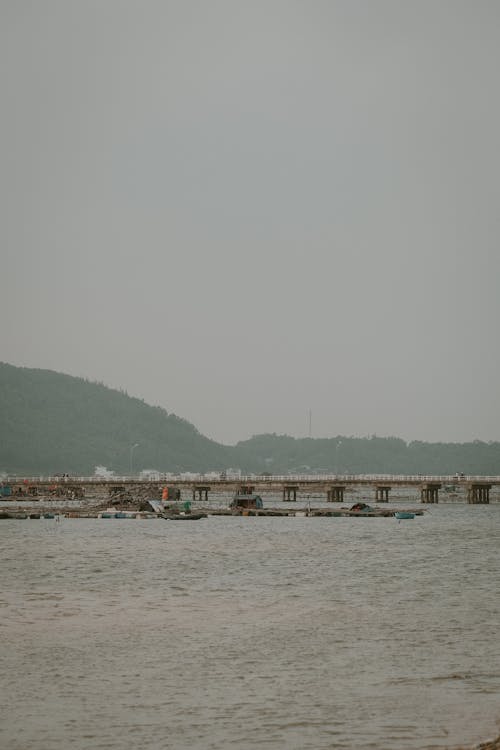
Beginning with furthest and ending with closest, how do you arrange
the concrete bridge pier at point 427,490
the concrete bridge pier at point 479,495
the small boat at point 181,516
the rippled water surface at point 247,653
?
the concrete bridge pier at point 427,490, the concrete bridge pier at point 479,495, the small boat at point 181,516, the rippled water surface at point 247,653

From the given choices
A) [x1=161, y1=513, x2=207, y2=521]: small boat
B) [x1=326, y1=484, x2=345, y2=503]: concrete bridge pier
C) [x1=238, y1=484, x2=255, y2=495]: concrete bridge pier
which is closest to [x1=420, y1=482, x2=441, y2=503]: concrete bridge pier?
Answer: [x1=326, y1=484, x2=345, y2=503]: concrete bridge pier

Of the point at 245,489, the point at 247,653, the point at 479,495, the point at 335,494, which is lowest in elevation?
the point at 247,653

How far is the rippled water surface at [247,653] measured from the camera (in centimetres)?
2309

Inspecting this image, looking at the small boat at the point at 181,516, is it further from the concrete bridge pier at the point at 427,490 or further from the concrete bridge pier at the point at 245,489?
the concrete bridge pier at the point at 427,490

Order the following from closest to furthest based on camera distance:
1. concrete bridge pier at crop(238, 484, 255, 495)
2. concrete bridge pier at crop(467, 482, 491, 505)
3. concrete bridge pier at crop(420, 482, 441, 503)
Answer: concrete bridge pier at crop(467, 482, 491, 505) < concrete bridge pier at crop(420, 482, 441, 503) < concrete bridge pier at crop(238, 484, 255, 495)

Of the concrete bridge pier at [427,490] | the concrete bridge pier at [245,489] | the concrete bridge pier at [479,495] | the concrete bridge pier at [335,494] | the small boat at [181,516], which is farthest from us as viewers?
the concrete bridge pier at [245,489]

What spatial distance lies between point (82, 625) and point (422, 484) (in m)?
154

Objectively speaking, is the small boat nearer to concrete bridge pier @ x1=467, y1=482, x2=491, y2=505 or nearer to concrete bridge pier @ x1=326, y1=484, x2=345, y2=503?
concrete bridge pier @ x1=326, y1=484, x2=345, y2=503

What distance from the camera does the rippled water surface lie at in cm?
2309

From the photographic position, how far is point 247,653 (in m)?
32.2

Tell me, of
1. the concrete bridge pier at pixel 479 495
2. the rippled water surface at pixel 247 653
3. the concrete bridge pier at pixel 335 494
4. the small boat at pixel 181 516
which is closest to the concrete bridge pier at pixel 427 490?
the concrete bridge pier at pixel 479 495

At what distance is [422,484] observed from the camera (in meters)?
187

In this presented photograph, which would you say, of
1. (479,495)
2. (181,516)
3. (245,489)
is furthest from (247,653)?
(479,495)

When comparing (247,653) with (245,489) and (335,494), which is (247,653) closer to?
(245,489)
